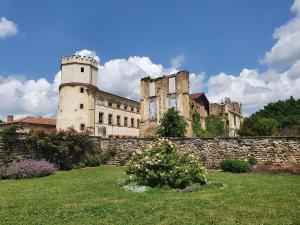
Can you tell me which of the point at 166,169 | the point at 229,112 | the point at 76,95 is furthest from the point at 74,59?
the point at 166,169

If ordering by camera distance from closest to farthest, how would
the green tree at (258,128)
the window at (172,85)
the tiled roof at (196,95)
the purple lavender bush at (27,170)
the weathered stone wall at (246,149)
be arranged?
the purple lavender bush at (27,170) → the weathered stone wall at (246,149) → the window at (172,85) → the green tree at (258,128) → the tiled roof at (196,95)

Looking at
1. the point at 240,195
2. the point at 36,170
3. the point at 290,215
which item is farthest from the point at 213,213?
the point at 36,170

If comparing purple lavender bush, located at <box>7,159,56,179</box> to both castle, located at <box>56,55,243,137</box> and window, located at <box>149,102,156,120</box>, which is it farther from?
window, located at <box>149,102,156,120</box>

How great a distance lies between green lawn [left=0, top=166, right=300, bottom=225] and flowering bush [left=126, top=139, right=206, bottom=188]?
0.63 m

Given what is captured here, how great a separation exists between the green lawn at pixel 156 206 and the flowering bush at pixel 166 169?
2.07 feet

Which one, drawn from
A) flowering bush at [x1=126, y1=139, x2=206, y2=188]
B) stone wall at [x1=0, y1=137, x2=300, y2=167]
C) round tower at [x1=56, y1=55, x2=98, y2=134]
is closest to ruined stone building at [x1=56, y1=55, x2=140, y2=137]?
round tower at [x1=56, y1=55, x2=98, y2=134]

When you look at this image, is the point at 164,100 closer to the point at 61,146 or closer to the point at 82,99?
the point at 82,99

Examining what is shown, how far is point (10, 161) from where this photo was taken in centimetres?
1734

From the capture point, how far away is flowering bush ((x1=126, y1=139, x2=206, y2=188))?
1034 centimetres

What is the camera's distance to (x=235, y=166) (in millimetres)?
16250

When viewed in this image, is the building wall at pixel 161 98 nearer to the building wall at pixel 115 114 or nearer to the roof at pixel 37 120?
the building wall at pixel 115 114

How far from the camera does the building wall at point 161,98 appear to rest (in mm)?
32719

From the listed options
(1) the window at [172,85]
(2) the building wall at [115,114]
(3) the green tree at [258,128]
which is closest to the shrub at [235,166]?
(1) the window at [172,85]

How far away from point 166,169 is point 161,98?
23562 millimetres
